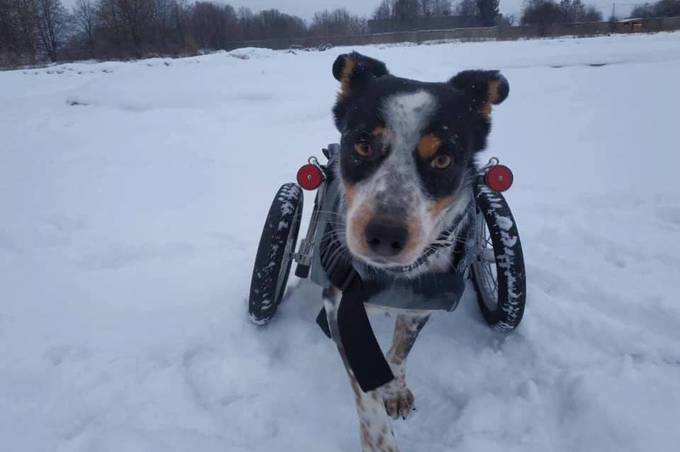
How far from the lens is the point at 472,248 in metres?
2.23

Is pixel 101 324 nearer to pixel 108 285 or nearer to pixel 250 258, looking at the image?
pixel 108 285

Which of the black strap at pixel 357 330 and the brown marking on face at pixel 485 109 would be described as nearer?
the black strap at pixel 357 330

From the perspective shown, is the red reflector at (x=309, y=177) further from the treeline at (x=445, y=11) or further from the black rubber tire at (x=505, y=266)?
the treeline at (x=445, y=11)

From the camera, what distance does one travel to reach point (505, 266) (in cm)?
241

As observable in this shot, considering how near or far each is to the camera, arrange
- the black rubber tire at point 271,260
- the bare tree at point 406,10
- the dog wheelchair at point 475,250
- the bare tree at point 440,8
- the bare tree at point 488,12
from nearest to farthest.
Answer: the dog wheelchair at point 475,250 → the black rubber tire at point 271,260 → the bare tree at point 488,12 → the bare tree at point 406,10 → the bare tree at point 440,8

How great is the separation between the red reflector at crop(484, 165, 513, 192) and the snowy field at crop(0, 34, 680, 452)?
1014 mm

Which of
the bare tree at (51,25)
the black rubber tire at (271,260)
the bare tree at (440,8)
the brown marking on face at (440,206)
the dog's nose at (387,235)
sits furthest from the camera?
the bare tree at (440,8)

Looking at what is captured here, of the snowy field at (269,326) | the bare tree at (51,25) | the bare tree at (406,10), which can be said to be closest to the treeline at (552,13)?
the bare tree at (406,10)

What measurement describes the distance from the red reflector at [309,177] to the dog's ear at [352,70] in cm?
45

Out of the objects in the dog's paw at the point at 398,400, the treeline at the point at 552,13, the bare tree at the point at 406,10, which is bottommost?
the dog's paw at the point at 398,400

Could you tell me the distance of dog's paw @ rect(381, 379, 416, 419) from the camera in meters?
2.21

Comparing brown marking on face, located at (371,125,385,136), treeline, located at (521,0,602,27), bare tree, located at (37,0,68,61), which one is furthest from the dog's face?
bare tree, located at (37,0,68,61)

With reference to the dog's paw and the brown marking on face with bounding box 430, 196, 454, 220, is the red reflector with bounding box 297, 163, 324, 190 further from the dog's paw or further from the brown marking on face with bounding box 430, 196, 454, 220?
the dog's paw

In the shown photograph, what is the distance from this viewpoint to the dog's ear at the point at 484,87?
2145 millimetres
